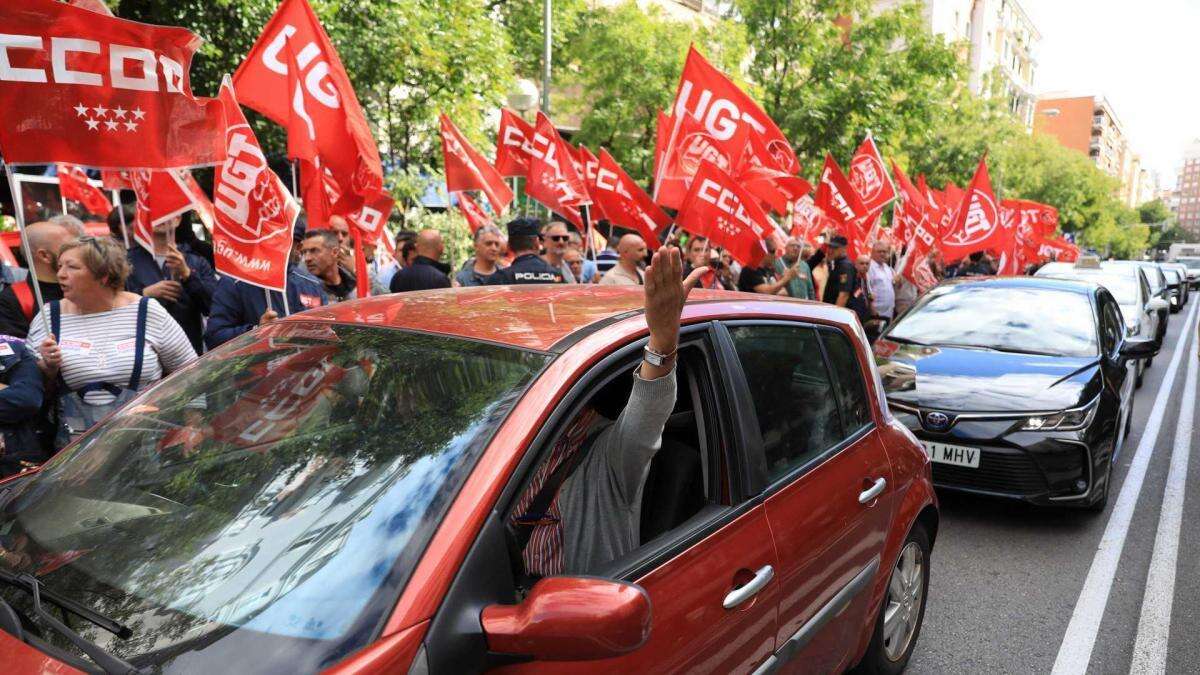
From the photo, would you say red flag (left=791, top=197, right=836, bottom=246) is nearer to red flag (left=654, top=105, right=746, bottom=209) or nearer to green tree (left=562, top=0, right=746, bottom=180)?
red flag (left=654, top=105, right=746, bottom=209)

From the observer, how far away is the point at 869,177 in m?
10.5

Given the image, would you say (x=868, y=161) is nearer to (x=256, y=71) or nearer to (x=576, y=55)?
(x=256, y=71)

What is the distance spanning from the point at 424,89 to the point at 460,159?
5.50 metres

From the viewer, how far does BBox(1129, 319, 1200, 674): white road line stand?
141 inches

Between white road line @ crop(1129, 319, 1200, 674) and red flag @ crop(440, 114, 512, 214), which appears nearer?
white road line @ crop(1129, 319, 1200, 674)

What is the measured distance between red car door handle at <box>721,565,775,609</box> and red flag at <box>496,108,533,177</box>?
7.26 meters

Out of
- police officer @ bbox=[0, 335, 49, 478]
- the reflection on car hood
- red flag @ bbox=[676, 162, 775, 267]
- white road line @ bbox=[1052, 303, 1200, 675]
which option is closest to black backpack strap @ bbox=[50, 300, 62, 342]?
police officer @ bbox=[0, 335, 49, 478]

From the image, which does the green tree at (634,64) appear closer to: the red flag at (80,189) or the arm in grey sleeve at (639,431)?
Result: the red flag at (80,189)

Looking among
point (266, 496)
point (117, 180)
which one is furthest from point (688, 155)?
point (266, 496)

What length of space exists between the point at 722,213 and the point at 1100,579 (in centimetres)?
422

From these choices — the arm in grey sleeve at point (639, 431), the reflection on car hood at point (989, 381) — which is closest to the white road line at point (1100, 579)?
the reflection on car hood at point (989, 381)

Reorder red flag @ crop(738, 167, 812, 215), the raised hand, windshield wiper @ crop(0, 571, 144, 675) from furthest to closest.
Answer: red flag @ crop(738, 167, 812, 215), the raised hand, windshield wiper @ crop(0, 571, 144, 675)

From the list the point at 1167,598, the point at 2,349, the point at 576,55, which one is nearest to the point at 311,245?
the point at 2,349

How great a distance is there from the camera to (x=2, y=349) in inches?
128
